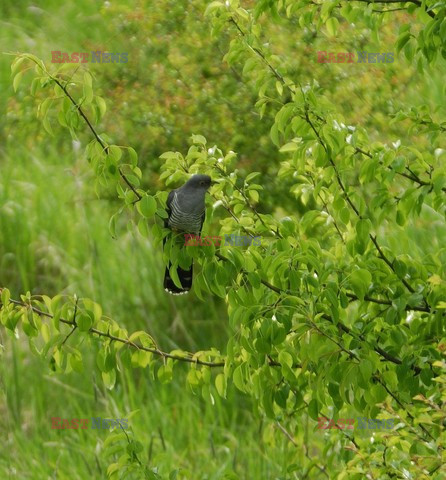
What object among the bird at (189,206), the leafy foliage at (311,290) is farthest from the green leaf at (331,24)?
the bird at (189,206)

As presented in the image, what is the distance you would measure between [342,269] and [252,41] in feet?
3.01

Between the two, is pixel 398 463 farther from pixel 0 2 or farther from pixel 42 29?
pixel 0 2

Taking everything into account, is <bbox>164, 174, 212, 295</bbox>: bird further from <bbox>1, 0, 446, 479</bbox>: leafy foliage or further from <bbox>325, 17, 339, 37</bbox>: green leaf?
<bbox>325, 17, 339, 37</bbox>: green leaf

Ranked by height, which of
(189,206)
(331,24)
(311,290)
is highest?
(331,24)

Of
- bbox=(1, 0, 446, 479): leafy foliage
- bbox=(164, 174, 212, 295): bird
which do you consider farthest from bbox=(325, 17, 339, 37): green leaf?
bbox=(164, 174, 212, 295): bird

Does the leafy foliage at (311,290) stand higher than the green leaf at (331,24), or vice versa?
the green leaf at (331,24)

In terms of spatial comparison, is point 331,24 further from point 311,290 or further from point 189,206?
point 311,290

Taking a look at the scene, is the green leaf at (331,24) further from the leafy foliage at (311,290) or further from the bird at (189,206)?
the bird at (189,206)

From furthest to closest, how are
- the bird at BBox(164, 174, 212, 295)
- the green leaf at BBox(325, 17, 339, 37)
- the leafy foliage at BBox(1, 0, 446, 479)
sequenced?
the green leaf at BBox(325, 17, 339, 37)
the bird at BBox(164, 174, 212, 295)
the leafy foliage at BBox(1, 0, 446, 479)

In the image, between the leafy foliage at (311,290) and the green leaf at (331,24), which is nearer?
the leafy foliage at (311,290)

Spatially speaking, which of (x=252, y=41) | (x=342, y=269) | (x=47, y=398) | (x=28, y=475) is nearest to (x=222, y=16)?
(x=252, y=41)

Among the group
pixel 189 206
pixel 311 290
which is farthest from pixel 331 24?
pixel 311 290

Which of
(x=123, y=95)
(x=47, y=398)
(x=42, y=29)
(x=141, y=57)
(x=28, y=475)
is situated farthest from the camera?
(x=42, y=29)

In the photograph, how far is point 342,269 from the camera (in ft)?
12.1
